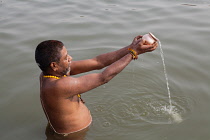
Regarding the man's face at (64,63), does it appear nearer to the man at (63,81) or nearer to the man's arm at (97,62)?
the man at (63,81)

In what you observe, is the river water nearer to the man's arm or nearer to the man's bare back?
the man's bare back

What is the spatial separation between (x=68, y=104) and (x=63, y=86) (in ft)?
0.99

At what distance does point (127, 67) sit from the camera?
534 centimetres

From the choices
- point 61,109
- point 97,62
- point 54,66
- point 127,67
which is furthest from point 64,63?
point 127,67

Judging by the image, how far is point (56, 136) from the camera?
350cm

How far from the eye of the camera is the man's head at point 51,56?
113 inches

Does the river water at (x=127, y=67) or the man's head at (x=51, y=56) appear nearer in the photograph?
the man's head at (x=51, y=56)

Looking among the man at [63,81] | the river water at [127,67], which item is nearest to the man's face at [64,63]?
the man at [63,81]

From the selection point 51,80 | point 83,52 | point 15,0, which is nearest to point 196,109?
point 51,80

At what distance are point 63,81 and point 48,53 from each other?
0.31 m

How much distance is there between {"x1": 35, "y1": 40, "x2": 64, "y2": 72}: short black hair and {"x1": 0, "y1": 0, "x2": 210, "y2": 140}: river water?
46.4 inches

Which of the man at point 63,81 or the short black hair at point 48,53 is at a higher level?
the short black hair at point 48,53

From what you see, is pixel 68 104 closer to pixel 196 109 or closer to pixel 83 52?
pixel 196 109

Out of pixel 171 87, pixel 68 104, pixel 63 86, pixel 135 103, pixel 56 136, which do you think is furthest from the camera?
pixel 171 87
